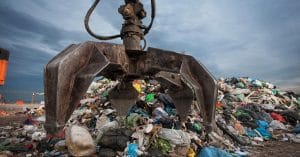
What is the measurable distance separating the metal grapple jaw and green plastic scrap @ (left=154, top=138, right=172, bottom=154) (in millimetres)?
2364

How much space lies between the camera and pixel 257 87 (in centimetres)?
1363

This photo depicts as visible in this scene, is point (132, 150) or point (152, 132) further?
point (152, 132)

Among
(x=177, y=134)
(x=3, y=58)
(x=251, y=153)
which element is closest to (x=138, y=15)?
(x=177, y=134)

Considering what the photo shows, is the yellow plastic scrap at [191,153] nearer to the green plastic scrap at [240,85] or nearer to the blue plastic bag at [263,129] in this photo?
the blue plastic bag at [263,129]

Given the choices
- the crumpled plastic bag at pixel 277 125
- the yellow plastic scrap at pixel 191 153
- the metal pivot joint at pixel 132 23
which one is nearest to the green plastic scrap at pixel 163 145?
the yellow plastic scrap at pixel 191 153

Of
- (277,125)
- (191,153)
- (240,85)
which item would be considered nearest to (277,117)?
(277,125)

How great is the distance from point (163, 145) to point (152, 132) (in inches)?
20.0

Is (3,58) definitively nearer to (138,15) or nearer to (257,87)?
(138,15)

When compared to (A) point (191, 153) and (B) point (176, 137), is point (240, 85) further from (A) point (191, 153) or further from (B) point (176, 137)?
(B) point (176, 137)

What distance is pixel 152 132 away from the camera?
550 centimetres

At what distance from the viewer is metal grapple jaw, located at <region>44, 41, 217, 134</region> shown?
1.37m

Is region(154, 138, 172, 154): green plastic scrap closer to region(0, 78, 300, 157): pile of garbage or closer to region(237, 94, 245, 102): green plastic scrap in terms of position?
region(0, 78, 300, 157): pile of garbage

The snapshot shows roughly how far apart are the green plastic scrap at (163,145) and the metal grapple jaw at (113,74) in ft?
7.76

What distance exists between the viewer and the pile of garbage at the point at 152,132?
5.00 m
